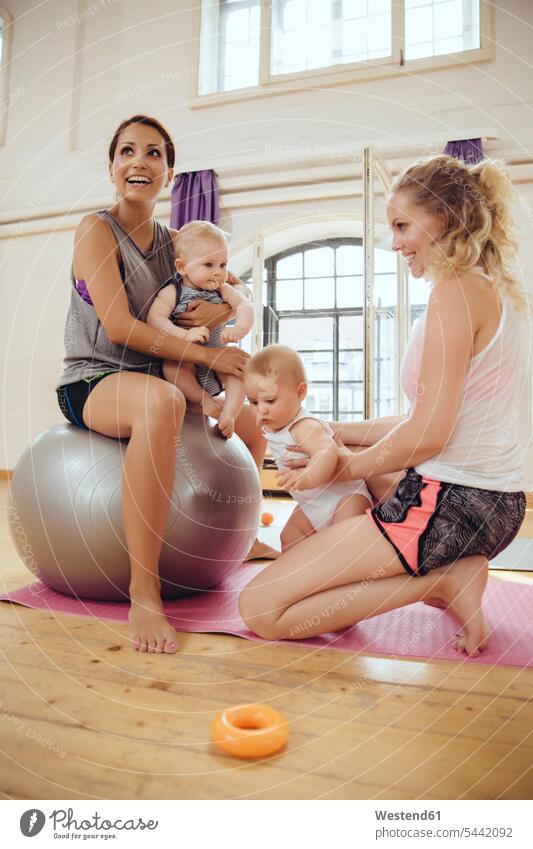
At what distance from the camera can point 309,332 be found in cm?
573

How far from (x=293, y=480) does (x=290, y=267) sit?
461cm

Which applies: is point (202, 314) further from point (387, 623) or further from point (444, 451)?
point (387, 623)

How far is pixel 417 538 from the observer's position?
1.36 meters

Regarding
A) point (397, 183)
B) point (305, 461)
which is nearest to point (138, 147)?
point (397, 183)

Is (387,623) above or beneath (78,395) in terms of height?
beneath

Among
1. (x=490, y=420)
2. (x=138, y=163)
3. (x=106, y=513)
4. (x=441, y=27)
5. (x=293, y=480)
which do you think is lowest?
(x=106, y=513)

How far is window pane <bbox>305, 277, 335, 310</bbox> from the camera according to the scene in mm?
5684

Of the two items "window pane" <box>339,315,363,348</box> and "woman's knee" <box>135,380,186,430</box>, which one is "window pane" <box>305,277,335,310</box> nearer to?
"window pane" <box>339,315,363,348</box>

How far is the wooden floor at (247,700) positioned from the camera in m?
0.88

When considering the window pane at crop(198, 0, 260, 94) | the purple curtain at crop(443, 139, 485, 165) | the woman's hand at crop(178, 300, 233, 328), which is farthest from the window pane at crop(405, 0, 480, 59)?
the woman's hand at crop(178, 300, 233, 328)

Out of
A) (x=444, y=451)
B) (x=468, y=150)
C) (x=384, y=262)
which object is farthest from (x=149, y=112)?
(x=444, y=451)

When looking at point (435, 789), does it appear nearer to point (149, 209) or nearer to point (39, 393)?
point (149, 209)

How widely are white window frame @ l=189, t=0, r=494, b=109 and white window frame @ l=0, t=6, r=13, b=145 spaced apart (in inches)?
76.9
